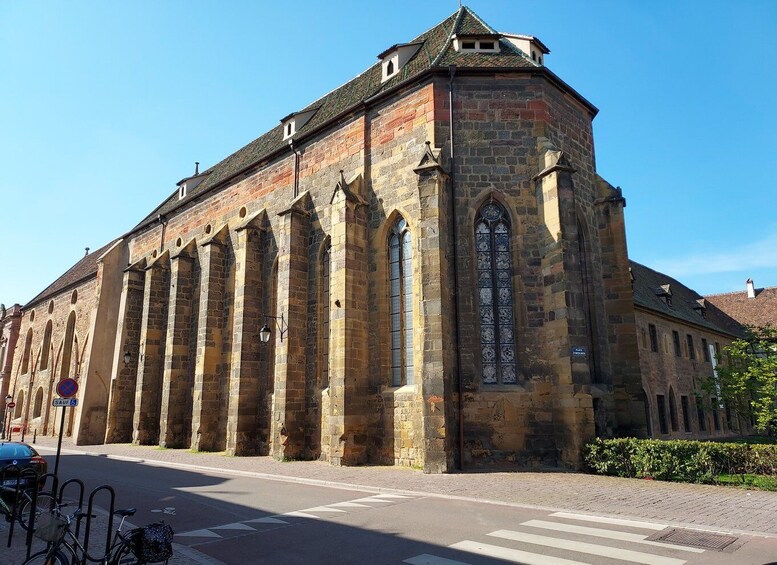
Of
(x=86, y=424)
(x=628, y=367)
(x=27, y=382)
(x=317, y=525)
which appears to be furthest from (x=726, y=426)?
(x=27, y=382)

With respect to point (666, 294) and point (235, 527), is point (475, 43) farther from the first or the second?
point (666, 294)

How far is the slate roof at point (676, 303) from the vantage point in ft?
100

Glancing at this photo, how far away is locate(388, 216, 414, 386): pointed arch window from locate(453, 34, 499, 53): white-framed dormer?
19.8ft

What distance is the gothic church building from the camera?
13.6 meters

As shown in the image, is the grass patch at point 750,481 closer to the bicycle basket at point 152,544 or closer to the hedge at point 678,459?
the hedge at point 678,459

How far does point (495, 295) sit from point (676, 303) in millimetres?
26540

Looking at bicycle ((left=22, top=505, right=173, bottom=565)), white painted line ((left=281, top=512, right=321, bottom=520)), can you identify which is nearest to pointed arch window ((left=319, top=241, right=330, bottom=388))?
white painted line ((left=281, top=512, right=321, bottom=520))

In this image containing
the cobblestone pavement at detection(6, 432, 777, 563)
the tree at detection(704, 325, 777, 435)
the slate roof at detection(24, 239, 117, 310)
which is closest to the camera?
the cobblestone pavement at detection(6, 432, 777, 563)

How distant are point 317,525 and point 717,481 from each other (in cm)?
846

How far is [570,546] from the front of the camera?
20.9 feet

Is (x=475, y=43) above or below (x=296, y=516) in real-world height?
above

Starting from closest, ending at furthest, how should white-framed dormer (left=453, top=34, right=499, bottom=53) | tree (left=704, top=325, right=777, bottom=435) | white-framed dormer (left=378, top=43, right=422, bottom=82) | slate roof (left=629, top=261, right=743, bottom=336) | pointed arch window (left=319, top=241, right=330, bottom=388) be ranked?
white-framed dormer (left=453, top=34, right=499, bottom=53) → pointed arch window (left=319, top=241, right=330, bottom=388) → white-framed dormer (left=378, top=43, right=422, bottom=82) → tree (left=704, top=325, right=777, bottom=435) → slate roof (left=629, top=261, right=743, bottom=336)

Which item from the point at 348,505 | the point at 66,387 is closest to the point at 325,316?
the point at 66,387

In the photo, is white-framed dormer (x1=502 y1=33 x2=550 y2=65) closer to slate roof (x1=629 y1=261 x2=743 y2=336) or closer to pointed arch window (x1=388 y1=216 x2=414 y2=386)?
pointed arch window (x1=388 y1=216 x2=414 y2=386)
